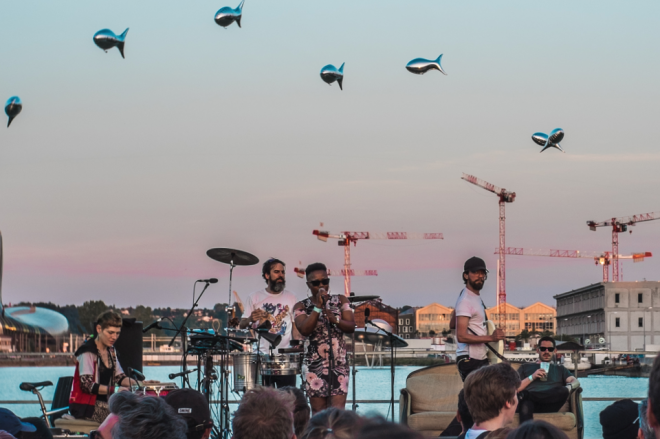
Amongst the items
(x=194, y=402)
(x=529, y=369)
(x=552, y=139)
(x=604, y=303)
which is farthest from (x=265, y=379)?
(x=604, y=303)

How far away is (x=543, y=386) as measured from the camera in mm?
8398

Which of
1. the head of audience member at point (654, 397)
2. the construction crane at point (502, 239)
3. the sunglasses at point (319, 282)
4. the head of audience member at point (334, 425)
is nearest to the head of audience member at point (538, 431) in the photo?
the head of audience member at point (654, 397)

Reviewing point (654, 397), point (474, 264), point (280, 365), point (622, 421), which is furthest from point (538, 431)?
point (280, 365)

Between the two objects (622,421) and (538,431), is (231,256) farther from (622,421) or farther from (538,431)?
(538,431)

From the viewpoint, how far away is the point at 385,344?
9633 millimetres

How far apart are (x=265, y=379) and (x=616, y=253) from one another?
156 metres

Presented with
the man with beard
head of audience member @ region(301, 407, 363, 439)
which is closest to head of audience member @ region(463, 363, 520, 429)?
head of audience member @ region(301, 407, 363, 439)

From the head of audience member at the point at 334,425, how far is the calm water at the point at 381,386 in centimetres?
620

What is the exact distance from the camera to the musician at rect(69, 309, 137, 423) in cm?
750

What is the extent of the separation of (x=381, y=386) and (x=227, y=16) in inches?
271

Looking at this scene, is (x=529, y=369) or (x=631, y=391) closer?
(x=529, y=369)

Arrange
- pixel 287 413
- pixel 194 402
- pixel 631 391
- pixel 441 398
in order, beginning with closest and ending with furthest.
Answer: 1. pixel 287 413
2. pixel 194 402
3. pixel 441 398
4. pixel 631 391

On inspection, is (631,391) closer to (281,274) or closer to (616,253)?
(281,274)

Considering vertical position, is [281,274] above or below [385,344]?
above
